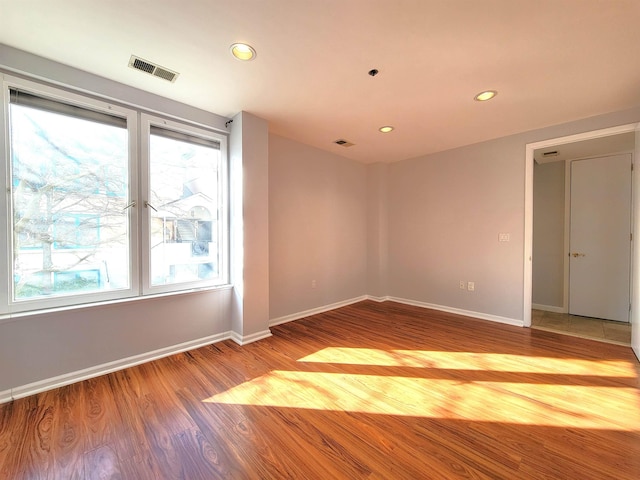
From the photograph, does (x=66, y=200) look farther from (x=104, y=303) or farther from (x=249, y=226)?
(x=249, y=226)

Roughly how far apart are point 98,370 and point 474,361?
11.5 ft

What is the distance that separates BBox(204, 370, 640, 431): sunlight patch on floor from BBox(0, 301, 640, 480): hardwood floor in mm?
12

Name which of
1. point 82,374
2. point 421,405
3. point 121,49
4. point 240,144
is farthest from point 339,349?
point 121,49

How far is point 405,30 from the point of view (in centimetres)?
174

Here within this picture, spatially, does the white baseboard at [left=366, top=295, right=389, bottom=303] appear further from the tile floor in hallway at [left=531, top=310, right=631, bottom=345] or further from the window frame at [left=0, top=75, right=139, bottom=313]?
the window frame at [left=0, top=75, right=139, bottom=313]

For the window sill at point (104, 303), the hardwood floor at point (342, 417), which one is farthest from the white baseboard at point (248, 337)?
the window sill at point (104, 303)

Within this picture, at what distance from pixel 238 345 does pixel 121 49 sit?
2871mm

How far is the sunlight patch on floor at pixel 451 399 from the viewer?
1.77 meters

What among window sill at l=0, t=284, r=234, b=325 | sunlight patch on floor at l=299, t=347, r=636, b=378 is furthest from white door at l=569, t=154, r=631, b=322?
window sill at l=0, t=284, r=234, b=325

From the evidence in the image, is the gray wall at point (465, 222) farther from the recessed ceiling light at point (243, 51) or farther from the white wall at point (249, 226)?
the recessed ceiling light at point (243, 51)

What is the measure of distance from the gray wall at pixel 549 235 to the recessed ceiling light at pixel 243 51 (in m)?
4.97

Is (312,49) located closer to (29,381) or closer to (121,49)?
(121,49)

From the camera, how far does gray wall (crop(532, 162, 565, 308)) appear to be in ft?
14.1

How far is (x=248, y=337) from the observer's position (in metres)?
3.01
